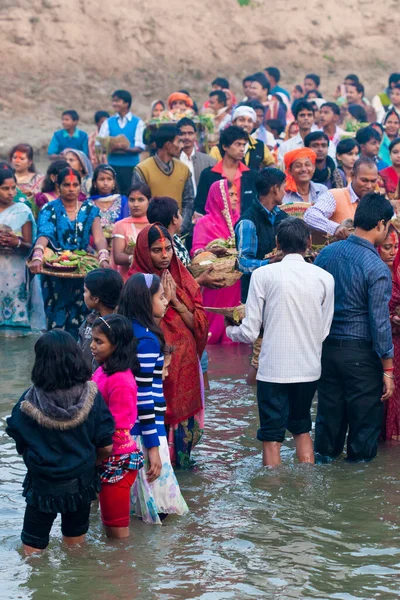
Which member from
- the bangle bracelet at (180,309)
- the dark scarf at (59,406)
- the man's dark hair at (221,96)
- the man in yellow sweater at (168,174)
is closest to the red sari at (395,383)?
the bangle bracelet at (180,309)

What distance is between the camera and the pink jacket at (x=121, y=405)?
5.47 metres

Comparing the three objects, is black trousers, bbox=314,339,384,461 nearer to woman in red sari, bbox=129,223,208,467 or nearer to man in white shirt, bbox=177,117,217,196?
woman in red sari, bbox=129,223,208,467

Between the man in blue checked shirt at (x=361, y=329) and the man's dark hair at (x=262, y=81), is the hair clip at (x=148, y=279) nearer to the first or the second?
the man in blue checked shirt at (x=361, y=329)

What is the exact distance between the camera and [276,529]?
19.8 feet

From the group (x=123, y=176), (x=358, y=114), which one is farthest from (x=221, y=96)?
(x=123, y=176)

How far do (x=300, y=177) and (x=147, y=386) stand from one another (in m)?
3.66

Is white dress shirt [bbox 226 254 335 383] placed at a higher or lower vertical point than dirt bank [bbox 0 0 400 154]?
lower

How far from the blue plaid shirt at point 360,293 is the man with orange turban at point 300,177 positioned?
220cm

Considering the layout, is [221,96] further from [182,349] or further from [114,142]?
[182,349]

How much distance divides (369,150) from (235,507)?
668cm

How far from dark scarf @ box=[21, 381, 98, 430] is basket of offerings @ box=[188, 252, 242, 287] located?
2.98m

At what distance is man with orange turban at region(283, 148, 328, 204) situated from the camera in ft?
29.5

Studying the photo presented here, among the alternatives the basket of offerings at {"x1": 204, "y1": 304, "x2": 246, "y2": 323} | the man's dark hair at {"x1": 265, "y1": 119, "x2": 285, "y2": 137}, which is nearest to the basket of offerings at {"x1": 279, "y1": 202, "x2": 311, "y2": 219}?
the basket of offerings at {"x1": 204, "y1": 304, "x2": 246, "y2": 323}

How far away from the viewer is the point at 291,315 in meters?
6.54
